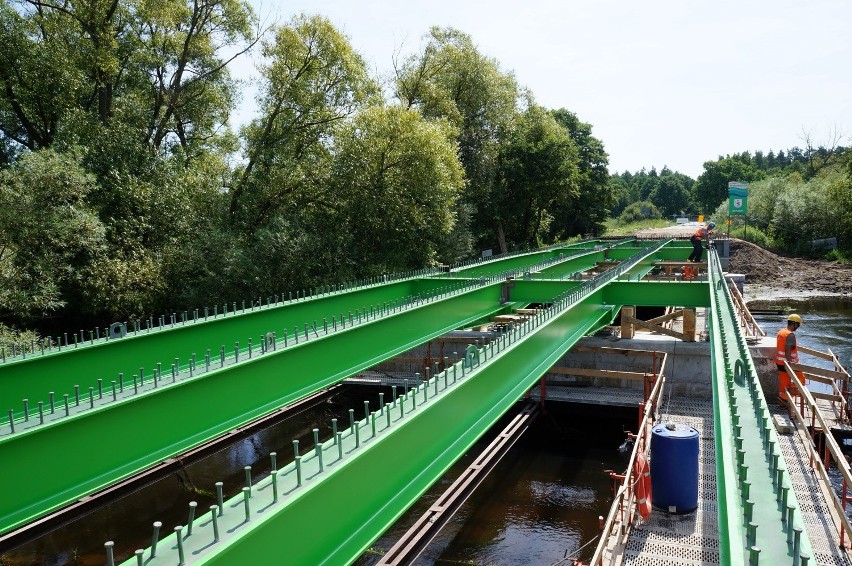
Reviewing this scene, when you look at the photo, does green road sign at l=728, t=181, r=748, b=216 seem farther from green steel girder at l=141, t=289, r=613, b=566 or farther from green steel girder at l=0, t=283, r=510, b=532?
green steel girder at l=141, t=289, r=613, b=566

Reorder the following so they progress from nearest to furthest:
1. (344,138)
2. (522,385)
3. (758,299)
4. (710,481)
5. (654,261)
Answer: (522,385)
(710,481)
(344,138)
(654,261)
(758,299)

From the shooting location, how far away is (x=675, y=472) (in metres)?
10.3

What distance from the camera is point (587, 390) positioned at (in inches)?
673

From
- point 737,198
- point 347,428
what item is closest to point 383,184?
point 347,428

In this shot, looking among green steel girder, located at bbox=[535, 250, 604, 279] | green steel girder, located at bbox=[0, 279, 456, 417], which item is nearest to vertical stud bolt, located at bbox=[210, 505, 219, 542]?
green steel girder, located at bbox=[0, 279, 456, 417]

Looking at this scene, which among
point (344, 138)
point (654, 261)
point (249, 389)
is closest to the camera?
point (249, 389)

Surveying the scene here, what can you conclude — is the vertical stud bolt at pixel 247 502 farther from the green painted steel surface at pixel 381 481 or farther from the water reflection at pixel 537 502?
the water reflection at pixel 537 502

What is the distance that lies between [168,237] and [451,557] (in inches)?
635

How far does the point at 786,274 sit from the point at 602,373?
Result: 39366mm

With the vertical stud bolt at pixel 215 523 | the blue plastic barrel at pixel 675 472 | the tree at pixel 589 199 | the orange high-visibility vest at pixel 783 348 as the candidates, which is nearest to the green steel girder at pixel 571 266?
the orange high-visibility vest at pixel 783 348

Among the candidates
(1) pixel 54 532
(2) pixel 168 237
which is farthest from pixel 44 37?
(1) pixel 54 532

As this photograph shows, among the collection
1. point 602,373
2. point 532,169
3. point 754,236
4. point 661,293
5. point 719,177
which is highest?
point 719,177

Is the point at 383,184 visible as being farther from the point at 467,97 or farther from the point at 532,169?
the point at 532,169

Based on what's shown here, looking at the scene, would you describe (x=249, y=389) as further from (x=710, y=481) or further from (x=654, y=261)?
(x=654, y=261)
